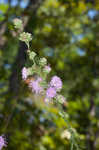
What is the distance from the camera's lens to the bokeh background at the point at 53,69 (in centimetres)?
312

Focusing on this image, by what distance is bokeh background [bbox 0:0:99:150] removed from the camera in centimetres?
312

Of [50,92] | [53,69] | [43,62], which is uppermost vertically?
[53,69]

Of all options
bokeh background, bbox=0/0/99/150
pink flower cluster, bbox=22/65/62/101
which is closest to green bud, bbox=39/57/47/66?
pink flower cluster, bbox=22/65/62/101

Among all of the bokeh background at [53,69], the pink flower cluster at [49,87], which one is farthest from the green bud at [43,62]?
the bokeh background at [53,69]

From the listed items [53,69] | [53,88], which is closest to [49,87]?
[53,88]

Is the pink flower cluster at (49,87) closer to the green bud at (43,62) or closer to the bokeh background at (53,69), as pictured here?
the green bud at (43,62)

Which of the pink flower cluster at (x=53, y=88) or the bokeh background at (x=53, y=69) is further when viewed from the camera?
the bokeh background at (x=53, y=69)

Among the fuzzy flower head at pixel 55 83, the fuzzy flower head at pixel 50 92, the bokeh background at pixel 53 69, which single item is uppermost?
the bokeh background at pixel 53 69

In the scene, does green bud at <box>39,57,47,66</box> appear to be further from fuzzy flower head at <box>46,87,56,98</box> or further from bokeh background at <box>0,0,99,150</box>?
bokeh background at <box>0,0,99,150</box>

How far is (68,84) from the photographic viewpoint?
7.47 metres

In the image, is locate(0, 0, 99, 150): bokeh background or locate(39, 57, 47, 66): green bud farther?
locate(0, 0, 99, 150): bokeh background

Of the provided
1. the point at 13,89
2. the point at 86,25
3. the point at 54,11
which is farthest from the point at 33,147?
the point at 86,25

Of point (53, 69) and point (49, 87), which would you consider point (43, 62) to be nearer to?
point (49, 87)

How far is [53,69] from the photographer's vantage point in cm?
462
